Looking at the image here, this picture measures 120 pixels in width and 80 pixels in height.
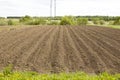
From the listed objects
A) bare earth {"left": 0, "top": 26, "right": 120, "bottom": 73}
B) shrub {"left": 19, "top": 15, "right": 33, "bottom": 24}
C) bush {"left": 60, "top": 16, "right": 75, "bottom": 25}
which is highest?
bare earth {"left": 0, "top": 26, "right": 120, "bottom": 73}

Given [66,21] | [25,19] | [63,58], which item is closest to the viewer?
[63,58]

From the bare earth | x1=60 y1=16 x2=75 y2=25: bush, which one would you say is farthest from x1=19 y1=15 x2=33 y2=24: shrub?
the bare earth

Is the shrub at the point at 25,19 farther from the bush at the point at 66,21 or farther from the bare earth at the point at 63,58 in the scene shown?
the bare earth at the point at 63,58

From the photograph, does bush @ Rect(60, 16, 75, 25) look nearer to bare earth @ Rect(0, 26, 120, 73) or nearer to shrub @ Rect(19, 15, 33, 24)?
shrub @ Rect(19, 15, 33, 24)

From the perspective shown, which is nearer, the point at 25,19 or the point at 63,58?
the point at 63,58

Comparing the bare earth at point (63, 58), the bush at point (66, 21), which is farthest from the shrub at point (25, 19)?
the bare earth at point (63, 58)

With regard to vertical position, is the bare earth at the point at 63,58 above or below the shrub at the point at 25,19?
above

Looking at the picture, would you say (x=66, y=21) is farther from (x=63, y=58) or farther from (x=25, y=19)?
(x=63, y=58)

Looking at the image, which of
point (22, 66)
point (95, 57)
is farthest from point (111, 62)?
point (22, 66)

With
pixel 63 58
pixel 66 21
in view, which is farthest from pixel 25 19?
pixel 63 58

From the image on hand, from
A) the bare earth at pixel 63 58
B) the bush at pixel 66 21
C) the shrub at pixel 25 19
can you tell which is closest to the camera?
the bare earth at pixel 63 58

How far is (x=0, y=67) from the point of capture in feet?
50.4

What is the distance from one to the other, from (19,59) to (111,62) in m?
4.63

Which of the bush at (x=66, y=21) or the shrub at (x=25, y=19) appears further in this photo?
the shrub at (x=25, y=19)
